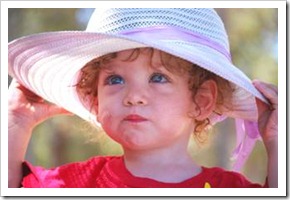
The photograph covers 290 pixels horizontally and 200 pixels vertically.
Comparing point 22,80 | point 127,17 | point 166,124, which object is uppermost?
point 127,17

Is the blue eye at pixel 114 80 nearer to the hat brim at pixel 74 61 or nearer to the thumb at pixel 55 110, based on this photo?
the hat brim at pixel 74 61

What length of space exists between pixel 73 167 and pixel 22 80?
252mm

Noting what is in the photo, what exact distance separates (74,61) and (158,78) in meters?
0.22

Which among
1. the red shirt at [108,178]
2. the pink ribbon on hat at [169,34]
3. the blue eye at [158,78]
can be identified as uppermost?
the pink ribbon on hat at [169,34]

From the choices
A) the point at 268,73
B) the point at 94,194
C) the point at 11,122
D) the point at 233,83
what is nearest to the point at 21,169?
the point at 11,122

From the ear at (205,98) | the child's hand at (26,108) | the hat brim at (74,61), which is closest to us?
the hat brim at (74,61)

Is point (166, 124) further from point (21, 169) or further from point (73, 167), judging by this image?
point (21, 169)

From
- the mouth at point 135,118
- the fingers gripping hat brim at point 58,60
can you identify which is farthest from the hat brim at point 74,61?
the mouth at point 135,118

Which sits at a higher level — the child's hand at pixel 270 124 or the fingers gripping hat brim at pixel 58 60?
the fingers gripping hat brim at pixel 58 60

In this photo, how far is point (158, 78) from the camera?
1.37 meters

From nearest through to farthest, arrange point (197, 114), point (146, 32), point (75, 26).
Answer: point (146, 32) < point (197, 114) < point (75, 26)

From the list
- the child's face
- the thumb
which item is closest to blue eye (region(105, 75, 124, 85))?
the child's face

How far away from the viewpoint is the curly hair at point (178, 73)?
4.50ft

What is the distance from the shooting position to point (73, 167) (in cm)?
149
